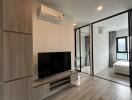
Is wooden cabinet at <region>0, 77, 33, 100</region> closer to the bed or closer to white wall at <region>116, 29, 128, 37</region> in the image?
the bed

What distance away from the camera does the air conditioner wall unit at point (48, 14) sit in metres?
2.85

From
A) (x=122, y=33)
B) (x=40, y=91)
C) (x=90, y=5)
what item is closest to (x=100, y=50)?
(x=122, y=33)

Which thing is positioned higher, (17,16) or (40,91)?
(17,16)

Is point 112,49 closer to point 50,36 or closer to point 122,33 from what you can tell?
point 122,33

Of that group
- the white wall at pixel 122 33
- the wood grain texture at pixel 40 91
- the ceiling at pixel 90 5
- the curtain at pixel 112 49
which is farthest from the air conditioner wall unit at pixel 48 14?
the white wall at pixel 122 33

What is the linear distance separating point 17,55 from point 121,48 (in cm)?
678

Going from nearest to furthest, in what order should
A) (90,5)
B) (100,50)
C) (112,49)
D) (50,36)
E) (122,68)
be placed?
(90,5) < (50,36) < (122,68) < (100,50) < (112,49)

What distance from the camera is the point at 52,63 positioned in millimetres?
3055

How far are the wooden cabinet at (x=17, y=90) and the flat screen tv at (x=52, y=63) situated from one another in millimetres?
738

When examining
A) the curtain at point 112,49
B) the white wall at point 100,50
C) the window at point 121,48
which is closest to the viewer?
the white wall at point 100,50

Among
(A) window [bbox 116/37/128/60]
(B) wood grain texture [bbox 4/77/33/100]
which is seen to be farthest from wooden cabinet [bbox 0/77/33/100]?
(A) window [bbox 116/37/128/60]

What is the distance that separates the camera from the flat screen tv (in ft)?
9.10

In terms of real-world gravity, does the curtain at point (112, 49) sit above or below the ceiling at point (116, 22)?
below

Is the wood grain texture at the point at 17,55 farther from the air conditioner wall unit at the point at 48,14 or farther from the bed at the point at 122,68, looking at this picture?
the bed at the point at 122,68
